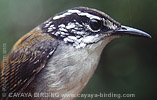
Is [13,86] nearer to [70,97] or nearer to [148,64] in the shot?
[70,97]

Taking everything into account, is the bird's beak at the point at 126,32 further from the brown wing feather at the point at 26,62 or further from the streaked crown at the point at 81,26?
the brown wing feather at the point at 26,62

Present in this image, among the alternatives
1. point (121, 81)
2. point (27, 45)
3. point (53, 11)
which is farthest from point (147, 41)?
point (27, 45)

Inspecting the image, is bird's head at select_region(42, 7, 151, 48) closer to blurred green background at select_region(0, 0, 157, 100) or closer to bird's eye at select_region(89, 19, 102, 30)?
bird's eye at select_region(89, 19, 102, 30)

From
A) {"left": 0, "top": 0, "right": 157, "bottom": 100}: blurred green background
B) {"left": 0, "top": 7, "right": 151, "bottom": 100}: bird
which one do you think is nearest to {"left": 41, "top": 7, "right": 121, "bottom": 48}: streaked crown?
{"left": 0, "top": 7, "right": 151, "bottom": 100}: bird

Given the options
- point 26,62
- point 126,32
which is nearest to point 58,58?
point 26,62

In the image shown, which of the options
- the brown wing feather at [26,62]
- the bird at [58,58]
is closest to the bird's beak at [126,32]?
the bird at [58,58]

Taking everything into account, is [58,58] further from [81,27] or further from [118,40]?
[118,40]

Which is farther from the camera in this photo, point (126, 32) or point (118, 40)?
point (118, 40)
